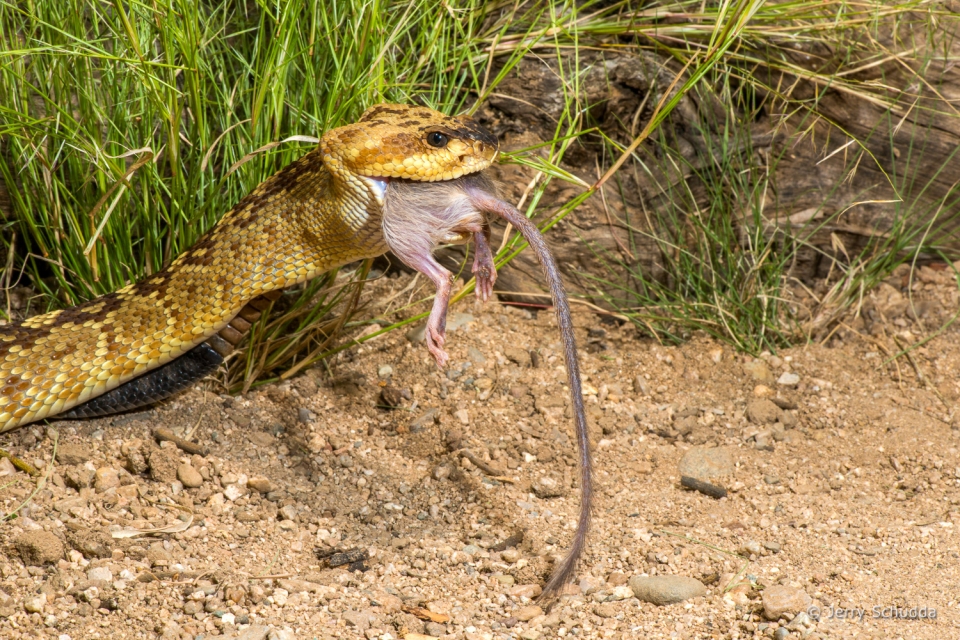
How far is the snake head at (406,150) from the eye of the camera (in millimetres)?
2059

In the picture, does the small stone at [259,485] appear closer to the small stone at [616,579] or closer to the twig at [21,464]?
the twig at [21,464]

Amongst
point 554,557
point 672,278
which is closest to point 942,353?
point 672,278

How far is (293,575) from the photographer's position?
2.12 meters

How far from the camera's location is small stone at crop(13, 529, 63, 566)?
6.79 ft

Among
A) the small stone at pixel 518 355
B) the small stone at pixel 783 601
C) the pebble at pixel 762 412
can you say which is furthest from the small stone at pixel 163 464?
the pebble at pixel 762 412

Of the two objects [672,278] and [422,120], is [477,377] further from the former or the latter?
[422,120]

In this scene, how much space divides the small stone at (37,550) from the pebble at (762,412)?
6.77ft

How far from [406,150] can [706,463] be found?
134 centimetres

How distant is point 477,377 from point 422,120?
3.62 ft

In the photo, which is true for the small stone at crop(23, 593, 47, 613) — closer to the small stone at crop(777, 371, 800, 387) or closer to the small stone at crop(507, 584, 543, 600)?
the small stone at crop(507, 584, 543, 600)

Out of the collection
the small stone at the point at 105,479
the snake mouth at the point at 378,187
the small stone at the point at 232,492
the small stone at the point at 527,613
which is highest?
the snake mouth at the point at 378,187

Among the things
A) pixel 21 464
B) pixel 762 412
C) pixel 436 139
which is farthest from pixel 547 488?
pixel 21 464

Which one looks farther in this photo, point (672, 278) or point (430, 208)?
point (672, 278)

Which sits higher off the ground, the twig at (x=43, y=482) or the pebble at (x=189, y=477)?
the twig at (x=43, y=482)
